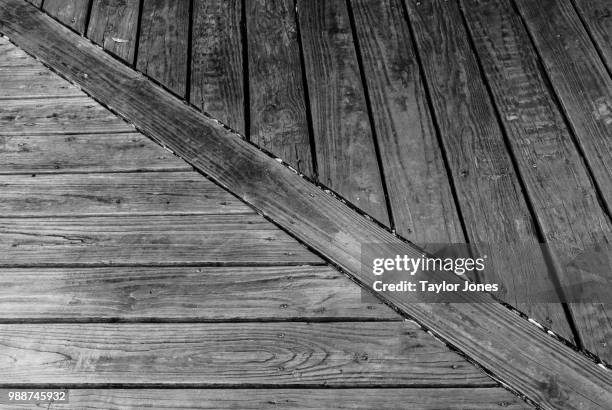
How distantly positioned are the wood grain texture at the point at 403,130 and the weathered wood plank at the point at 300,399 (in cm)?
34

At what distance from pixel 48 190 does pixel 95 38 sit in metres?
0.57

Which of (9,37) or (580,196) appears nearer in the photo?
(580,196)

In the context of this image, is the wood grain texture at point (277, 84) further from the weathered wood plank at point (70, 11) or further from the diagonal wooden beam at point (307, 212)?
the weathered wood plank at point (70, 11)

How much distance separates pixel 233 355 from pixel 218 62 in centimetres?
89

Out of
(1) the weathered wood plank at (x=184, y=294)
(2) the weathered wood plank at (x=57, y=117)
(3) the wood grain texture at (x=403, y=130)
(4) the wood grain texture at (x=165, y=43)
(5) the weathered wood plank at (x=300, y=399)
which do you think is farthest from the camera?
(4) the wood grain texture at (x=165, y=43)

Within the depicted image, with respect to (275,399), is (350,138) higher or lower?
higher

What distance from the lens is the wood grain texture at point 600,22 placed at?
1.85 meters

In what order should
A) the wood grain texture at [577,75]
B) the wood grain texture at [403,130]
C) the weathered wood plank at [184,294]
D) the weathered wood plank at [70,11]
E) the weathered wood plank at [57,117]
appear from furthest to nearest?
the weathered wood plank at [70,11] < the weathered wood plank at [57,117] < the wood grain texture at [577,75] < the wood grain texture at [403,130] < the weathered wood plank at [184,294]

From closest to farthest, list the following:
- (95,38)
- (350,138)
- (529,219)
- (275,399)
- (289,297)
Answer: (275,399) → (289,297) → (529,219) → (350,138) → (95,38)

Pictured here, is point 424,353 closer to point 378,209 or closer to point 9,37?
point 378,209

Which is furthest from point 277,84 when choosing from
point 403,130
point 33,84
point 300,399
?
point 300,399

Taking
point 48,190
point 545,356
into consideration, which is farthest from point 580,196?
point 48,190

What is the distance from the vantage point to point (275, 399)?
49.5 inches

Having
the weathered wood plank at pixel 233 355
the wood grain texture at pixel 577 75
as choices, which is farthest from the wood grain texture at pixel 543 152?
the weathered wood plank at pixel 233 355
